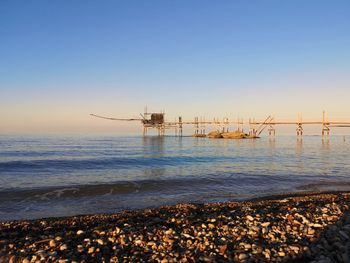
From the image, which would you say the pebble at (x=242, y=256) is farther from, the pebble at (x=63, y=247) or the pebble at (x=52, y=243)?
the pebble at (x=52, y=243)

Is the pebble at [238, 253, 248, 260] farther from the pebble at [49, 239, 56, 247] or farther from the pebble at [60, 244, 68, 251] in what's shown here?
the pebble at [49, 239, 56, 247]

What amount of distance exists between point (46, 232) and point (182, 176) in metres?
13.8

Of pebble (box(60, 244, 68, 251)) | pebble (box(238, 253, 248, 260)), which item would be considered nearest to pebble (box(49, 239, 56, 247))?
pebble (box(60, 244, 68, 251))

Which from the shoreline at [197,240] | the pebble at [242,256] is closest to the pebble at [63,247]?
the shoreline at [197,240]

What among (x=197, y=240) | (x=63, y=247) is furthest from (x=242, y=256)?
(x=63, y=247)

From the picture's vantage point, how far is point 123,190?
1628 cm

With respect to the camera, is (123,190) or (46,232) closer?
(46,232)

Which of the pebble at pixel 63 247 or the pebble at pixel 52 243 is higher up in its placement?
the pebble at pixel 63 247

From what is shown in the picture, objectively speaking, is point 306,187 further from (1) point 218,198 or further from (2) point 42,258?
(2) point 42,258

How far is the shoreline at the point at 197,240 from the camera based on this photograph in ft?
19.2

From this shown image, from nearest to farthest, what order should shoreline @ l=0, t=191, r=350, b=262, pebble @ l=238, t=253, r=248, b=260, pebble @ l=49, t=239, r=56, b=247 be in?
1. pebble @ l=238, t=253, r=248, b=260
2. shoreline @ l=0, t=191, r=350, b=262
3. pebble @ l=49, t=239, r=56, b=247

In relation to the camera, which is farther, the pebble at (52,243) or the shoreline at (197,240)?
the pebble at (52,243)

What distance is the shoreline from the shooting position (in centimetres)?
584

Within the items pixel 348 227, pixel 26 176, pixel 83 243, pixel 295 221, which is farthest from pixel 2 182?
pixel 348 227
